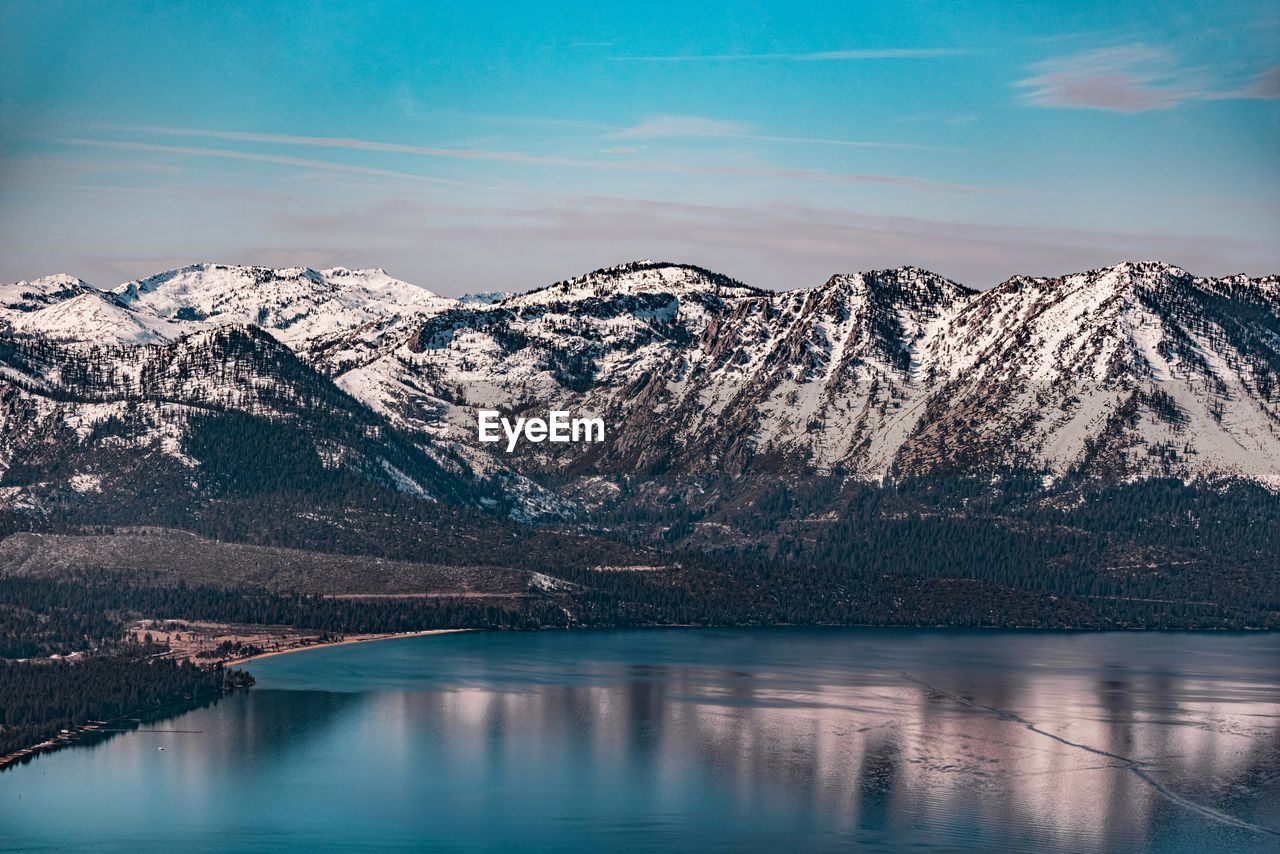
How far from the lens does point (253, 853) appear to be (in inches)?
7844

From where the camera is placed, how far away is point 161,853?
19938 cm

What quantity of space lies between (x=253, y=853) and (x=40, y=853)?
1971 centimetres

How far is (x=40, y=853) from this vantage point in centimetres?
19812

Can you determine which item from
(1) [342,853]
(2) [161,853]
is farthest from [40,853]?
(1) [342,853]

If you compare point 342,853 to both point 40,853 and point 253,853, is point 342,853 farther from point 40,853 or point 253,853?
point 40,853

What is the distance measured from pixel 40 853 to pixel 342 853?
2801 cm

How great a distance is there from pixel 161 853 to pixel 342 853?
1696 cm

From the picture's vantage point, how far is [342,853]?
655 feet

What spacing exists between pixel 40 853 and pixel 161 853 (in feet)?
36.4

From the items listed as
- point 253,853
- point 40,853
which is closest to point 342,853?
point 253,853

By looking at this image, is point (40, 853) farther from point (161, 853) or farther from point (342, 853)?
point (342, 853)
